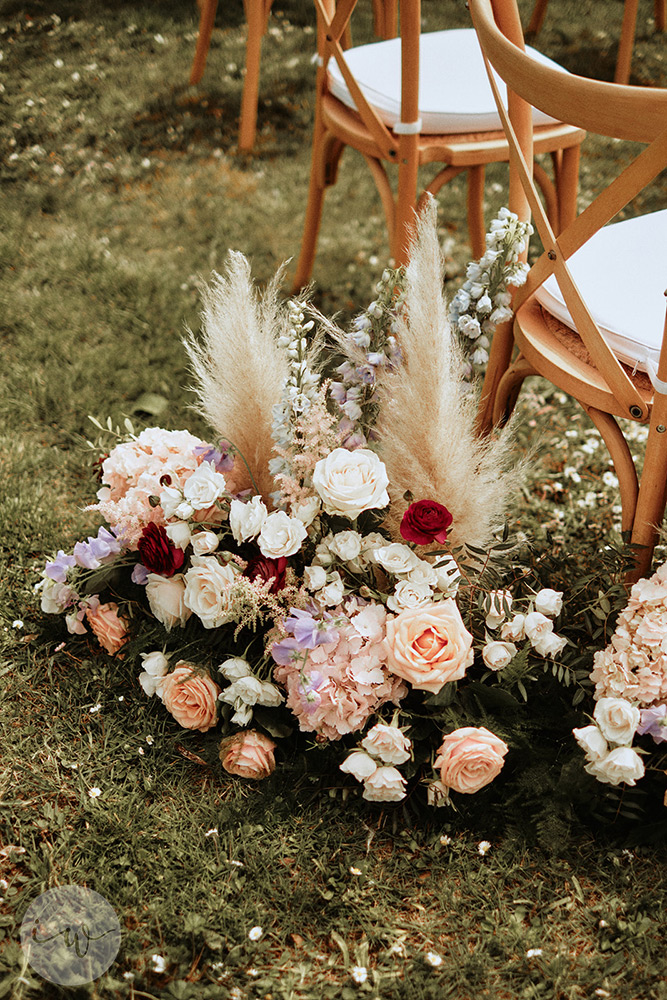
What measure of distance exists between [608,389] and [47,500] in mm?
1186

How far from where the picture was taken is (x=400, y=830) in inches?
51.7

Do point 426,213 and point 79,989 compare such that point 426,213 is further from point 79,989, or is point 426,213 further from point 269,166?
point 269,166

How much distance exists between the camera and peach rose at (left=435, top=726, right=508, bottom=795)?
124 centimetres

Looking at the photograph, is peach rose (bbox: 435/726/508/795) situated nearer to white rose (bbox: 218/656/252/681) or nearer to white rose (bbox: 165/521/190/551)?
white rose (bbox: 218/656/252/681)

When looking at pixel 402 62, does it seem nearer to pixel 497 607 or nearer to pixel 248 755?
pixel 497 607

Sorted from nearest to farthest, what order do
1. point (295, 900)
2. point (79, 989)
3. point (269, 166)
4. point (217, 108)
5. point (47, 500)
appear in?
1. point (79, 989)
2. point (295, 900)
3. point (47, 500)
4. point (269, 166)
5. point (217, 108)

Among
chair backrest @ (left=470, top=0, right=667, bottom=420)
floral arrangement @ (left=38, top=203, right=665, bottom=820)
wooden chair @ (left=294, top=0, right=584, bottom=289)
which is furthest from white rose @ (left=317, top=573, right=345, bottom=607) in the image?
wooden chair @ (left=294, top=0, right=584, bottom=289)

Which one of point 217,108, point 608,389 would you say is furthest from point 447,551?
point 217,108

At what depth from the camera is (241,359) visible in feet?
4.41

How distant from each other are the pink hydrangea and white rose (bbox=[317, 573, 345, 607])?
2 cm

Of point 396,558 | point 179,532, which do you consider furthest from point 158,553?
point 396,558

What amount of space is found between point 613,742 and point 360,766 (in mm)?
351

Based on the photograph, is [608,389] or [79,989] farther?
[608,389]

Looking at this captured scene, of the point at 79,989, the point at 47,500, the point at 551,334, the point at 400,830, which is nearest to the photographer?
the point at 79,989
